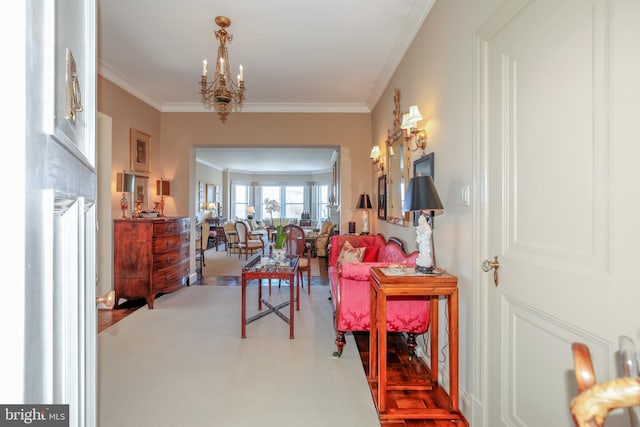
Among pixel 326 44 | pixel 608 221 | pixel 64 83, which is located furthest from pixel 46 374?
pixel 326 44

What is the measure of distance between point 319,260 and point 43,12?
725 cm

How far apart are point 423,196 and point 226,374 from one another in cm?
201

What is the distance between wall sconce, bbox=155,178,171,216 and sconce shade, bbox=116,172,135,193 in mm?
648

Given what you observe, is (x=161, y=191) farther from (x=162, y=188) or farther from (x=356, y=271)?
(x=356, y=271)

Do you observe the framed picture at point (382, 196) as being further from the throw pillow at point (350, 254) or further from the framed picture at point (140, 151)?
the framed picture at point (140, 151)

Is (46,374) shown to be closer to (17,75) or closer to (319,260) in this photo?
(17,75)

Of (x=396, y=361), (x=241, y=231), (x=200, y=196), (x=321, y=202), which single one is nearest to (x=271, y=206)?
(x=321, y=202)

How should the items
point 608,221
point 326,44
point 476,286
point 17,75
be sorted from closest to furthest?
point 17,75, point 608,221, point 476,286, point 326,44

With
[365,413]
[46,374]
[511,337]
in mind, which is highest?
[46,374]

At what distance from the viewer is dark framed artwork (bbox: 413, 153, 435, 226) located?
2480 mm

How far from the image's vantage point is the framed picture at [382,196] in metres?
4.11

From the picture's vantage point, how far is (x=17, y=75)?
43 cm

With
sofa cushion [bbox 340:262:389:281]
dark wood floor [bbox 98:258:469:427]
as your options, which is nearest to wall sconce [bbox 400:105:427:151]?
sofa cushion [bbox 340:262:389:281]

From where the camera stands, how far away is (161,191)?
16.2 ft
